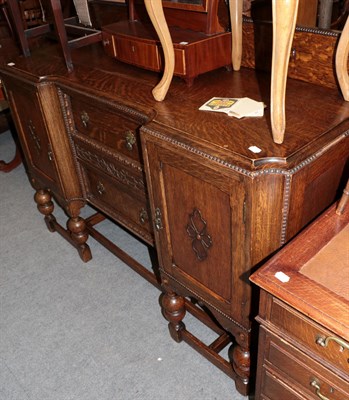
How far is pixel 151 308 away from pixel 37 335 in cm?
56

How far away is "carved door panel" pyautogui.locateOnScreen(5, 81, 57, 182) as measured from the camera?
6.75ft

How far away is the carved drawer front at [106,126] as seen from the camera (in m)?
1.70

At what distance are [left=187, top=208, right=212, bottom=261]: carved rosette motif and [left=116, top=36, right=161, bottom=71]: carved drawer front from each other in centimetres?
65

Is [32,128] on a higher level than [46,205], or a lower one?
higher

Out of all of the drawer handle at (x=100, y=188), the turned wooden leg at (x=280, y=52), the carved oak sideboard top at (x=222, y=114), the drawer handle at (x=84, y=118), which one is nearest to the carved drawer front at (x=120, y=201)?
the drawer handle at (x=100, y=188)

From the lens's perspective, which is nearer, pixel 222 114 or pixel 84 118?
pixel 222 114

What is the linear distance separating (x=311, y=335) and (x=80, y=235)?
5.42 feet

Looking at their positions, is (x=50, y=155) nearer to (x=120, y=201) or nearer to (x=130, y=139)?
(x=120, y=201)

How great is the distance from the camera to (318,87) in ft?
5.07

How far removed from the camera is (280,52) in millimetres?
1108

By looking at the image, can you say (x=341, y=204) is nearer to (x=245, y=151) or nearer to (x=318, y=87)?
(x=245, y=151)

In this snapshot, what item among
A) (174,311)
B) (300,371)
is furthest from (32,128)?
(300,371)

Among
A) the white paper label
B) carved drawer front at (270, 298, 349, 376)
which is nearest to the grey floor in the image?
carved drawer front at (270, 298, 349, 376)

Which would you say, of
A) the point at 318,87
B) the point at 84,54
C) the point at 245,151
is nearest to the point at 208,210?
the point at 245,151
